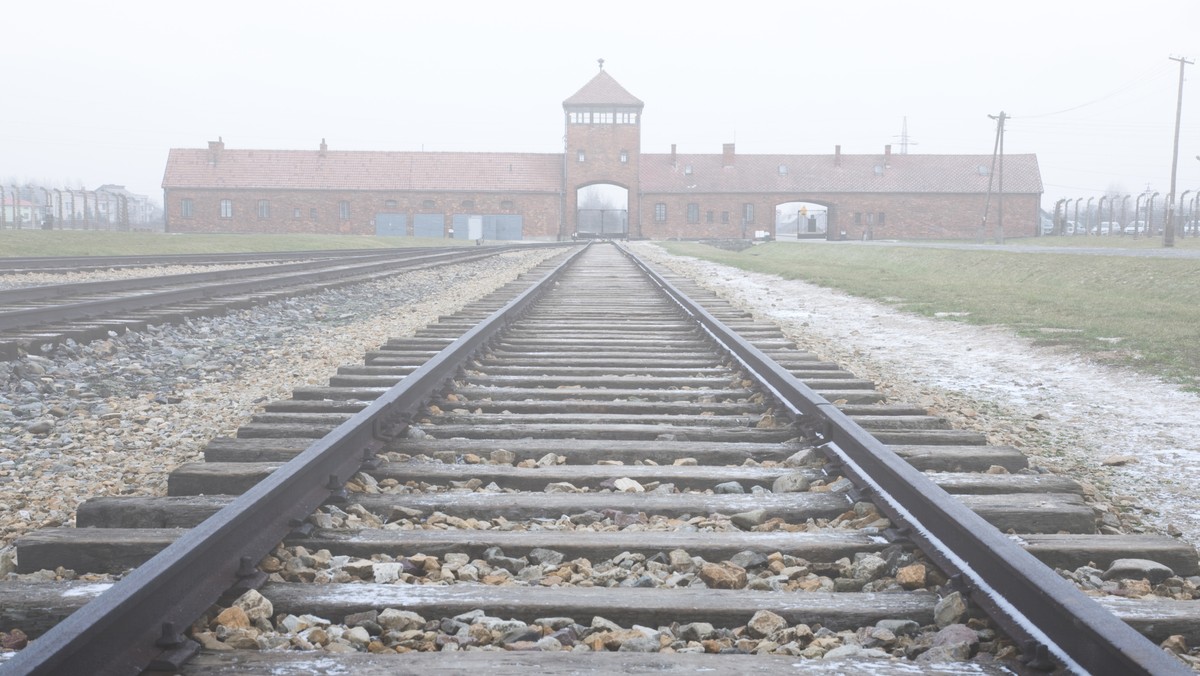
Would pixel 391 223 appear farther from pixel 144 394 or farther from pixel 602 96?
pixel 144 394

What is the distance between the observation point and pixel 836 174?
7094 cm

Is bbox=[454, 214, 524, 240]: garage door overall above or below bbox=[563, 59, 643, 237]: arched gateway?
below

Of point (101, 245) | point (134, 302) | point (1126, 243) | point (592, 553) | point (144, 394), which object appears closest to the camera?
point (592, 553)

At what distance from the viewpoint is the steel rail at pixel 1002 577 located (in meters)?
1.98

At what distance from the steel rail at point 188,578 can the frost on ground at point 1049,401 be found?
283cm

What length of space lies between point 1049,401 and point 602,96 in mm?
62679

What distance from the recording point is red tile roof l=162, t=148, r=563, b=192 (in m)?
65.8

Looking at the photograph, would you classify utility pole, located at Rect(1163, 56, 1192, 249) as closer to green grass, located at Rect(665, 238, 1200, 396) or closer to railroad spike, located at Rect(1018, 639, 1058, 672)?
green grass, located at Rect(665, 238, 1200, 396)

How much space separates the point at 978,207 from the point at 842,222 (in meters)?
9.05

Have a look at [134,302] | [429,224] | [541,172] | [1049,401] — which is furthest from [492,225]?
[1049,401]

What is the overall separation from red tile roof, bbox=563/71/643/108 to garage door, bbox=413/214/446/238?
11.3 meters

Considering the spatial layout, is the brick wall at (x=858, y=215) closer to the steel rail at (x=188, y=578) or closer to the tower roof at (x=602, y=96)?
the tower roof at (x=602, y=96)

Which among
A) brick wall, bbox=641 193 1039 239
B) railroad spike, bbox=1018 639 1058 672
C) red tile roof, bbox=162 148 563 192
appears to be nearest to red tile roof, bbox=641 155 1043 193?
brick wall, bbox=641 193 1039 239

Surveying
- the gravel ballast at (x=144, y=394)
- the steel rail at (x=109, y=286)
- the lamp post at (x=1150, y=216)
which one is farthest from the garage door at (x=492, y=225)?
the gravel ballast at (x=144, y=394)
